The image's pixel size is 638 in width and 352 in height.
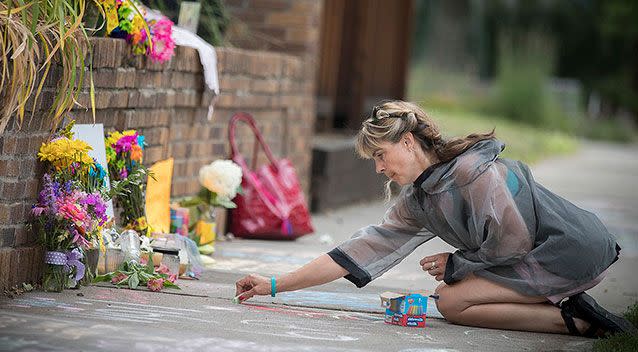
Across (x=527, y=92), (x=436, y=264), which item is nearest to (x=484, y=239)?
(x=436, y=264)

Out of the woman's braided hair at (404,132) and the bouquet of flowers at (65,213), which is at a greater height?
the woman's braided hair at (404,132)

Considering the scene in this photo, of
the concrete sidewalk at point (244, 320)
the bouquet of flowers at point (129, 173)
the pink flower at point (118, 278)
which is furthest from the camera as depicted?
the bouquet of flowers at point (129, 173)

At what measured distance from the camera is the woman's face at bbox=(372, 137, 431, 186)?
5.04 metres

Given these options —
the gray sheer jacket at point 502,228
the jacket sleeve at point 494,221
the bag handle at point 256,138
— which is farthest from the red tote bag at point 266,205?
the jacket sleeve at point 494,221

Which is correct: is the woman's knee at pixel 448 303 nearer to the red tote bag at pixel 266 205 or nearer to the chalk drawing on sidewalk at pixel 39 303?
the chalk drawing on sidewalk at pixel 39 303

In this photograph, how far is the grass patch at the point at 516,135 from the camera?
15284mm

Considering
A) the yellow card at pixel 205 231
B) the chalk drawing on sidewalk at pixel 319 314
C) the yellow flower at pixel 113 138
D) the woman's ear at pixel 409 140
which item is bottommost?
the chalk drawing on sidewalk at pixel 319 314

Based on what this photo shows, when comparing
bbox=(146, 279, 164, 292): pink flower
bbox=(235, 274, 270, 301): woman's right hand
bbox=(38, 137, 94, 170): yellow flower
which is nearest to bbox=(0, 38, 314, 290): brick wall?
bbox=(38, 137, 94, 170): yellow flower

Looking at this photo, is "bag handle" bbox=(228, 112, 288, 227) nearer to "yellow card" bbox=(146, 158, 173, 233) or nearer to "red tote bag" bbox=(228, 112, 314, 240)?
"red tote bag" bbox=(228, 112, 314, 240)

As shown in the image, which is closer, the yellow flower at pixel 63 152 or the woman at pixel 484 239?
the woman at pixel 484 239

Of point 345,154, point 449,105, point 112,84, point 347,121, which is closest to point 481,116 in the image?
point 449,105

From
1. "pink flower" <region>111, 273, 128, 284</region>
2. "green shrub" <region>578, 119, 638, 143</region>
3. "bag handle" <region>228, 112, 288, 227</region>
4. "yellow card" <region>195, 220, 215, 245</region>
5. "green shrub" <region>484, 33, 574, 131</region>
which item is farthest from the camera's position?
"green shrub" <region>578, 119, 638, 143</region>

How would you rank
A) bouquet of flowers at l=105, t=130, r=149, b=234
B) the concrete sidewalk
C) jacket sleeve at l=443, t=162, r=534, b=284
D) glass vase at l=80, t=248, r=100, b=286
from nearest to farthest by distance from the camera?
the concrete sidewalk
jacket sleeve at l=443, t=162, r=534, b=284
glass vase at l=80, t=248, r=100, b=286
bouquet of flowers at l=105, t=130, r=149, b=234

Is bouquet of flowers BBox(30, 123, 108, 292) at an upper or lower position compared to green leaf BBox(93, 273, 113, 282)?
upper
